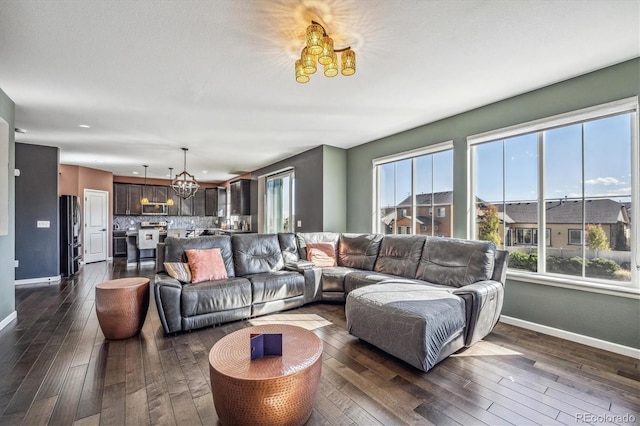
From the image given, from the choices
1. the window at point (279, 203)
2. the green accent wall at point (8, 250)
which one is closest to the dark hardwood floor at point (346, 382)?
the green accent wall at point (8, 250)

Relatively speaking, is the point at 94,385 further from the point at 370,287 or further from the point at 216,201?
the point at 216,201

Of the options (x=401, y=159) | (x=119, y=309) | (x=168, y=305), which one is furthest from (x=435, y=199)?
(x=119, y=309)

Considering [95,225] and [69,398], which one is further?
[95,225]

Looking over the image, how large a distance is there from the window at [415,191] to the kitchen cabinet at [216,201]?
6968mm

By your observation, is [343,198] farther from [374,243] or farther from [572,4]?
[572,4]

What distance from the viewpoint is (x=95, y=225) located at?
26.3 ft

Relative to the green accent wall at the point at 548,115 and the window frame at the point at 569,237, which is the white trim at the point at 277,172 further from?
the window frame at the point at 569,237

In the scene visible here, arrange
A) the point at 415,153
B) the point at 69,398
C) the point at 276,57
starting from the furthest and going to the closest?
1. the point at 415,153
2. the point at 276,57
3. the point at 69,398

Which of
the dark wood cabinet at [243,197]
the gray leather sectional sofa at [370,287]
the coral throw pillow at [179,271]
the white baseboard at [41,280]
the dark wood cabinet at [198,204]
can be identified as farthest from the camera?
the dark wood cabinet at [198,204]

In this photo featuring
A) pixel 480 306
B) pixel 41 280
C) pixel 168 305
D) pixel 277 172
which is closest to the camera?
pixel 480 306

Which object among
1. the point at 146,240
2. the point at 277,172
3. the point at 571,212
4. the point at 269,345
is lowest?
the point at 269,345

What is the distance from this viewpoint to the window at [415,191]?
4.10 m

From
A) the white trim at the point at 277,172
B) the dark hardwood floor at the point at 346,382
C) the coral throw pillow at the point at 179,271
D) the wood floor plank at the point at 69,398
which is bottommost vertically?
the dark hardwood floor at the point at 346,382

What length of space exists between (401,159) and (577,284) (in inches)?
110
